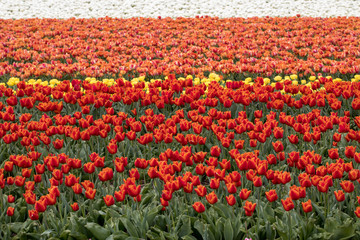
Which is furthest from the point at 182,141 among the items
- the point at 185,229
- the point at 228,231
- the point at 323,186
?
the point at 323,186

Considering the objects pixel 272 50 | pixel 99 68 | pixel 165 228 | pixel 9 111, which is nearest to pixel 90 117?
pixel 9 111

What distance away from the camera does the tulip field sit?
9.90 feet

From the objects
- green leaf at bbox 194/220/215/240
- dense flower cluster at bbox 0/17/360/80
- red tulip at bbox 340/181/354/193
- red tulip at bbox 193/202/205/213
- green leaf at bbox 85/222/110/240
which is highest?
dense flower cluster at bbox 0/17/360/80

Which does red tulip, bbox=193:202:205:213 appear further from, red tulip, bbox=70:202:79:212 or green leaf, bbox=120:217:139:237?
red tulip, bbox=70:202:79:212

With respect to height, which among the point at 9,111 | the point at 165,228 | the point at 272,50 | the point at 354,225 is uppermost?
the point at 272,50

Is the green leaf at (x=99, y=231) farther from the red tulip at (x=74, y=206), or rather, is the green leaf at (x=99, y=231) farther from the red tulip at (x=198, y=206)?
the red tulip at (x=198, y=206)

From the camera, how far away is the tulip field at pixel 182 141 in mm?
3018

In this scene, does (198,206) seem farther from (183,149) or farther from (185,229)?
(183,149)

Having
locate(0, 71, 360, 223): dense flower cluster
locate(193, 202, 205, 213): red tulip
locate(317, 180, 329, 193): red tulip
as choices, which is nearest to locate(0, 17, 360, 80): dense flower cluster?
locate(0, 71, 360, 223): dense flower cluster

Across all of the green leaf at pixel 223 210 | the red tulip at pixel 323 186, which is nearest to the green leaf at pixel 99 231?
the green leaf at pixel 223 210

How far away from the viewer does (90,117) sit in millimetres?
4508

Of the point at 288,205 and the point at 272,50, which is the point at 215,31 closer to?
the point at 272,50

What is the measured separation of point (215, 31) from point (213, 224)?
9.08 meters

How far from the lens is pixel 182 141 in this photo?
3854 millimetres
